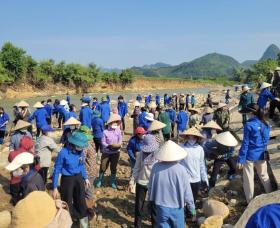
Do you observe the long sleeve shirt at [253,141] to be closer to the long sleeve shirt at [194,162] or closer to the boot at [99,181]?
the long sleeve shirt at [194,162]

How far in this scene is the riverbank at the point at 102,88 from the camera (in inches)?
1842

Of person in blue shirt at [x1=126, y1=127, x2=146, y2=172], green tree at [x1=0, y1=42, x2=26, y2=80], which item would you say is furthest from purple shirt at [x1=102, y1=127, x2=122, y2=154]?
green tree at [x1=0, y1=42, x2=26, y2=80]

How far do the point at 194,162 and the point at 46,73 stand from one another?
50.2 metres

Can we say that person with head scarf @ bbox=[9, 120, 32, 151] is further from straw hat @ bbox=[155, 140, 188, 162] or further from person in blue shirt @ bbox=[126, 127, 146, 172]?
straw hat @ bbox=[155, 140, 188, 162]

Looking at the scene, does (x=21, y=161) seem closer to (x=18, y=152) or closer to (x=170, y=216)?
(x=18, y=152)

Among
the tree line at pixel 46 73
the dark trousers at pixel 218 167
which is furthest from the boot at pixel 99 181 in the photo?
the tree line at pixel 46 73

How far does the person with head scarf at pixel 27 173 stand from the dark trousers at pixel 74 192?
25.3 inches

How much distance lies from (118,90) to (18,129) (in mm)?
61285

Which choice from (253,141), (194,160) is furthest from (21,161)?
(253,141)

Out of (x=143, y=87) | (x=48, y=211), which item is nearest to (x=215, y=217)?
(x=48, y=211)

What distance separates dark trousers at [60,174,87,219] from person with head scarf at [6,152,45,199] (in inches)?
25.3

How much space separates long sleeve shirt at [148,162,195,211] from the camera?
4684 millimetres

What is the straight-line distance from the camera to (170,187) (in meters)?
4.70

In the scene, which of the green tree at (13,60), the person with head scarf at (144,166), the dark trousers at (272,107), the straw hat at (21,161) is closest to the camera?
the straw hat at (21,161)
